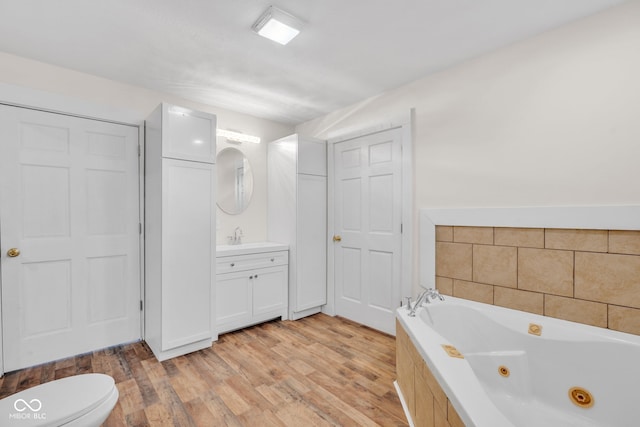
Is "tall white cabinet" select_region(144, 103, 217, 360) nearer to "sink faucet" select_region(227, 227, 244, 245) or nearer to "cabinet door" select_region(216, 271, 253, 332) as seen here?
"cabinet door" select_region(216, 271, 253, 332)

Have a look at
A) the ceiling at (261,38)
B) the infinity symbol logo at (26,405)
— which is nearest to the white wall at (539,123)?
the ceiling at (261,38)

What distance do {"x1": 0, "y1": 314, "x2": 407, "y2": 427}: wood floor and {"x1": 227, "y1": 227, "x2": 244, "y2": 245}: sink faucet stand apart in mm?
944

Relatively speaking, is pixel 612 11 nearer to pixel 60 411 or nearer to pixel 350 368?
pixel 350 368

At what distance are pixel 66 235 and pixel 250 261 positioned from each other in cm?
148

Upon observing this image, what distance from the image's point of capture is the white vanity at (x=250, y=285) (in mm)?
2783

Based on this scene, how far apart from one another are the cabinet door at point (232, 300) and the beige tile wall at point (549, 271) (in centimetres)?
179

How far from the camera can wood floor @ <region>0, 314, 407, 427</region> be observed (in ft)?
5.54

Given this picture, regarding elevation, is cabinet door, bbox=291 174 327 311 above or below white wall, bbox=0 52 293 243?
below

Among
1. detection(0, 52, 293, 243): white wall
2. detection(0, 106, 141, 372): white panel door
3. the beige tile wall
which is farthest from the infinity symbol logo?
the beige tile wall

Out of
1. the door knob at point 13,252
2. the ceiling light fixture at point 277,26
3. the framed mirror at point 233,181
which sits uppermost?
the ceiling light fixture at point 277,26

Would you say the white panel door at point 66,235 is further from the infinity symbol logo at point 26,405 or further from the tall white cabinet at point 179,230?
the infinity symbol logo at point 26,405

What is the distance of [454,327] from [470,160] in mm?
1231

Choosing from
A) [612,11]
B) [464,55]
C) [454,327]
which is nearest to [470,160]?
[464,55]

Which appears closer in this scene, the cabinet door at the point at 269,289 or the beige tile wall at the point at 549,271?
the beige tile wall at the point at 549,271
